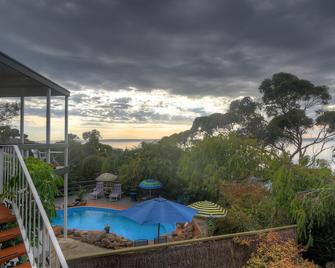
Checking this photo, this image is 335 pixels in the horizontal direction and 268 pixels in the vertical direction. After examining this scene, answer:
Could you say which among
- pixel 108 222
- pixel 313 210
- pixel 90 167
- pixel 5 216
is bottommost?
pixel 108 222

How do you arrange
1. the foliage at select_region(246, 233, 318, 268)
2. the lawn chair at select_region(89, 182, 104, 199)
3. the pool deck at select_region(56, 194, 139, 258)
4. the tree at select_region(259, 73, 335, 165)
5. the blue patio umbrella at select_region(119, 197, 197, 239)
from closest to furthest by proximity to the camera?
1. the foliage at select_region(246, 233, 318, 268)
2. the blue patio umbrella at select_region(119, 197, 197, 239)
3. the pool deck at select_region(56, 194, 139, 258)
4. the lawn chair at select_region(89, 182, 104, 199)
5. the tree at select_region(259, 73, 335, 165)

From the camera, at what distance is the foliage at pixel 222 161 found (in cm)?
1080

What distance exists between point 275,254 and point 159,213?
129 inches

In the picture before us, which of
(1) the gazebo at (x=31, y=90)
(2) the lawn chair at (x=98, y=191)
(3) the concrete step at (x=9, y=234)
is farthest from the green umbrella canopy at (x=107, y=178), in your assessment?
(3) the concrete step at (x=9, y=234)

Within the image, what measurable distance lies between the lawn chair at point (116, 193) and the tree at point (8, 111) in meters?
9.46

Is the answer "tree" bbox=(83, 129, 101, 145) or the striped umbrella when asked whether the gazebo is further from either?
"tree" bbox=(83, 129, 101, 145)

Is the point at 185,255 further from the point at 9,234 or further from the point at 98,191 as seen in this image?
the point at 98,191

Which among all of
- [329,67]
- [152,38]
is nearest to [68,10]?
[152,38]

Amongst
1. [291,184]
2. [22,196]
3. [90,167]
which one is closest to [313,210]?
[291,184]

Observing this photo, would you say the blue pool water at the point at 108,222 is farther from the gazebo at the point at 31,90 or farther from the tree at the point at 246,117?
the tree at the point at 246,117

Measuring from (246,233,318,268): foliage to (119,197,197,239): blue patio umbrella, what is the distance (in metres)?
2.30

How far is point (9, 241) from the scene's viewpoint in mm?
3600

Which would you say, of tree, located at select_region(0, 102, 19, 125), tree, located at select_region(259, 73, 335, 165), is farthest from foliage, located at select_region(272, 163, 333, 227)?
tree, located at select_region(259, 73, 335, 165)

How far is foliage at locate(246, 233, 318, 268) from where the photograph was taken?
18.8 feet
